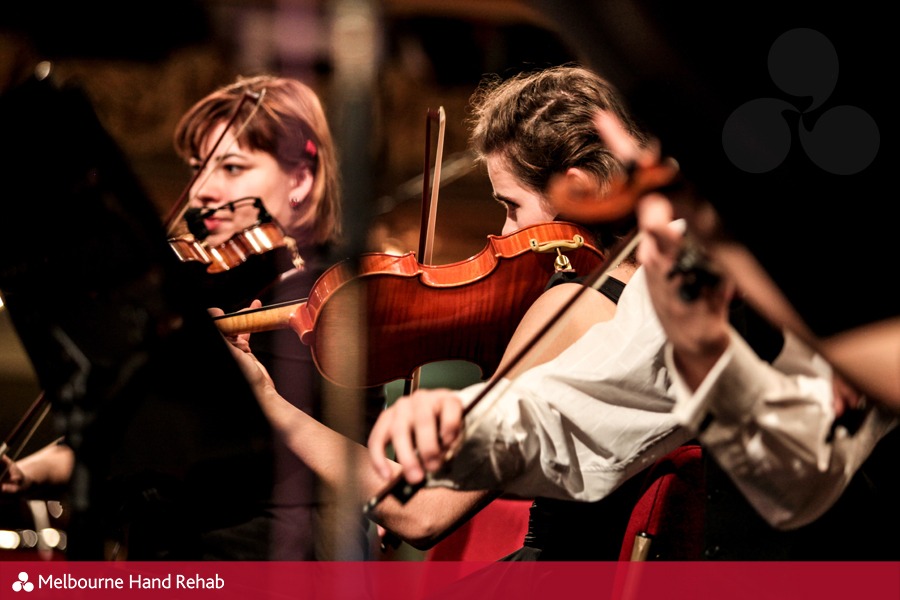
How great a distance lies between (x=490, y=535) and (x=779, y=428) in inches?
35.3

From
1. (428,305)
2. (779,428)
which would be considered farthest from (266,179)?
(779,428)

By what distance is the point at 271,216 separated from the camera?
2.11 meters

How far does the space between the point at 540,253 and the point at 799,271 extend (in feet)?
2.51

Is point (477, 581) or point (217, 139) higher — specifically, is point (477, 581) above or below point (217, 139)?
below

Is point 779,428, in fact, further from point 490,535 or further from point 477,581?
point 490,535

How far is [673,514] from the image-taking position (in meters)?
1.35

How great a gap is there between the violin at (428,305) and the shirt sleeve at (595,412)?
30 centimetres

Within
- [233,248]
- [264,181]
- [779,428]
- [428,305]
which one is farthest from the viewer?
[264,181]

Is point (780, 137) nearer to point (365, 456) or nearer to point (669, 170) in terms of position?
point (669, 170)

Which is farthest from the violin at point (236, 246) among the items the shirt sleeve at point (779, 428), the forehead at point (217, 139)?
the shirt sleeve at point (779, 428)

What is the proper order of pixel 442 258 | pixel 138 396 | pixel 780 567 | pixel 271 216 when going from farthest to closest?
1. pixel 442 258
2. pixel 271 216
3. pixel 138 396
4. pixel 780 567

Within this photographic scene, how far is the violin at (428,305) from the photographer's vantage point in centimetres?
162

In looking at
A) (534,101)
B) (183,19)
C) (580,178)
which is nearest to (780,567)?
(580,178)

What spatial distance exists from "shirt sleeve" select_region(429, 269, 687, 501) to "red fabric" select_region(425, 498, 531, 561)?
486 mm
